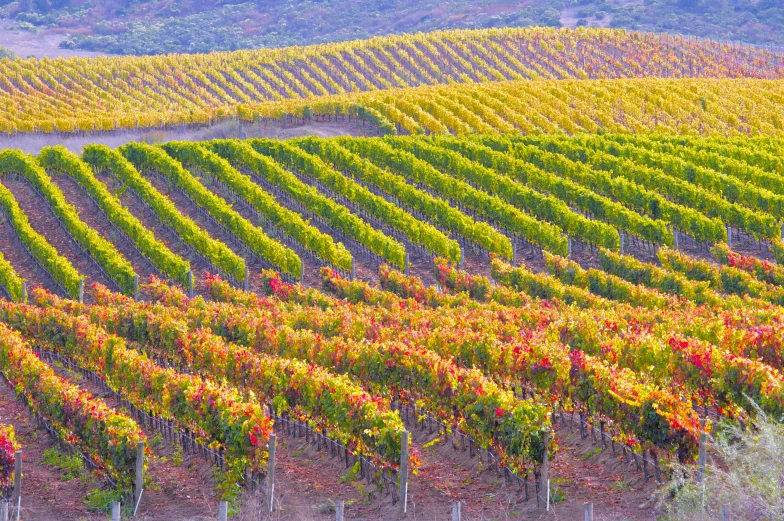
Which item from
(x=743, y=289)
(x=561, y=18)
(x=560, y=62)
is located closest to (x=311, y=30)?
(x=561, y=18)

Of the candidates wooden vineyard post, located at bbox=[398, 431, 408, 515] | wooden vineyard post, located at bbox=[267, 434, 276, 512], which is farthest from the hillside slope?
wooden vineyard post, located at bbox=[267, 434, 276, 512]

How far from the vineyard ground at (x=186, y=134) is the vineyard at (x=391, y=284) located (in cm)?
80

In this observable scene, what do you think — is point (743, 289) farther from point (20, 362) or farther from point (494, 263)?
point (20, 362)

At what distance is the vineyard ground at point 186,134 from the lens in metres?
59.0

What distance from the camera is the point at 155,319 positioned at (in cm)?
2680

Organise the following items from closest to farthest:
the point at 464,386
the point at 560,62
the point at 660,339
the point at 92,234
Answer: the point at 464,386
the point at 660,339
the point at 92,234
the point at 560,62

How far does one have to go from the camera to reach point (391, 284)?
34.1 meters

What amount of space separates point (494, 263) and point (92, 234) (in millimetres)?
15552

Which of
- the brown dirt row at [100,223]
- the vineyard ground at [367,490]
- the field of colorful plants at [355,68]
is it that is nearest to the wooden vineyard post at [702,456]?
the vineyard ground at [367,490]

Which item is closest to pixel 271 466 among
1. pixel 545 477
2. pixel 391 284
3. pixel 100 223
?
pixel 545 477

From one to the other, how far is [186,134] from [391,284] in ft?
103

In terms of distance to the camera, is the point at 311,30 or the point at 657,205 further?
the point at 311,30

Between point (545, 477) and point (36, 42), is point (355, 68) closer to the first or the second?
point (36, 42)

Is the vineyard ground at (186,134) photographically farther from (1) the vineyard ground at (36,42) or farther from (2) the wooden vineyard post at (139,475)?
(1) the vineyard ground at (36,42)
